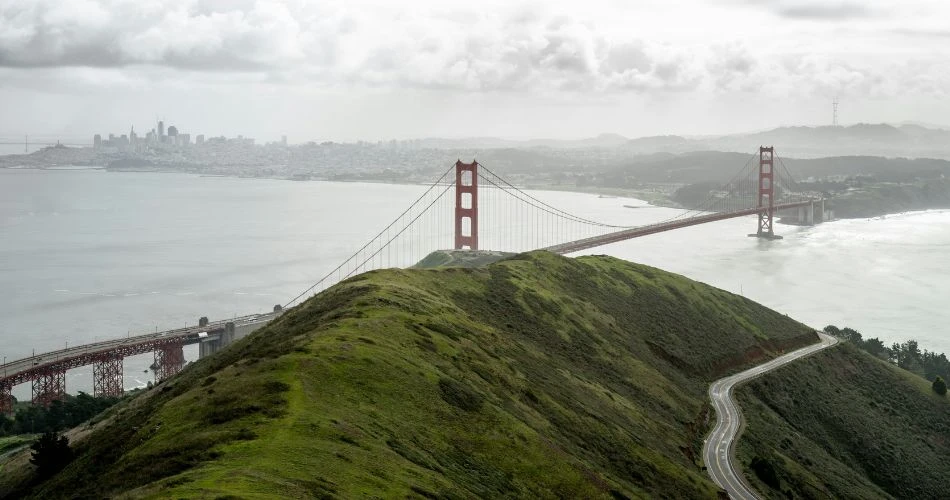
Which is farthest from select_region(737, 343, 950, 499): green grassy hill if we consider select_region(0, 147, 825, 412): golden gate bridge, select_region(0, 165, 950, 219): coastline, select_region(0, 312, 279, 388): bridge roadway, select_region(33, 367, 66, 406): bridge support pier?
select_region(0, 165, 950, 219): coastline

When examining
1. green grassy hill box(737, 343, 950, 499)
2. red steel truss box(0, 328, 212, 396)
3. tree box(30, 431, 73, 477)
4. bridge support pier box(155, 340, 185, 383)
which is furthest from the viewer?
bridge support pier box(155, 340, 185, 383)

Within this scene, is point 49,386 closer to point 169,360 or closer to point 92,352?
point 92,352

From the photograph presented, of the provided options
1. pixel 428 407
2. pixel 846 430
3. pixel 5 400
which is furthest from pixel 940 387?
pixel 5 400

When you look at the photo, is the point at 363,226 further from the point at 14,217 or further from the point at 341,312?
the point at 341,312

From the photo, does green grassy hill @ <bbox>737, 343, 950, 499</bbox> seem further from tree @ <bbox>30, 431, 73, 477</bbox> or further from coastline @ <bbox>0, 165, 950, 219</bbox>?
coastline @ <bbox>0, 165, 950, 219</bbox>

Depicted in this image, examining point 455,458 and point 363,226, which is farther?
point 363,226

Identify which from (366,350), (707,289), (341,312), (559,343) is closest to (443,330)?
(341,312)

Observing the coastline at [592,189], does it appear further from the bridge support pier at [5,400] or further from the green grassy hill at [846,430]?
the bridge support pier at [5,400]
